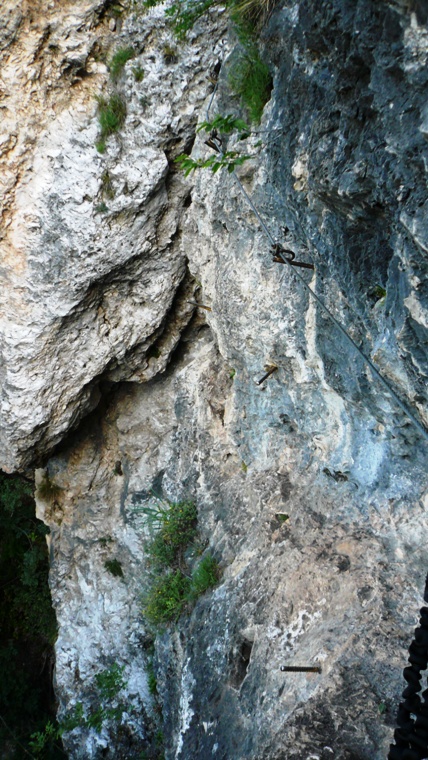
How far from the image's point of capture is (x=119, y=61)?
493 cm

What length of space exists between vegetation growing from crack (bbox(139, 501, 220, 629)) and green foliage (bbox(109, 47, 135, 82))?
13.3 feet

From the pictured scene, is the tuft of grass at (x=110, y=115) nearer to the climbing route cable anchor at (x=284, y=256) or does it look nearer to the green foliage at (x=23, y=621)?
the climbing route cable anchor at (x=284, y=256)

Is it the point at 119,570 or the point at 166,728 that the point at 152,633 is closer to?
the point at 119,570

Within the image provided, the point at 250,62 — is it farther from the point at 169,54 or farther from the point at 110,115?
the point at 110,115

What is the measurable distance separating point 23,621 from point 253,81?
9294 mm

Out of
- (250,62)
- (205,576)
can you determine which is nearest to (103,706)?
(205,576)

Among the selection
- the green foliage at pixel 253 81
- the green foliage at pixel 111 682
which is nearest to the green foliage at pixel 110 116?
the green foliage at pixel 253 81

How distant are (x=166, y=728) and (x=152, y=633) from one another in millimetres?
1244

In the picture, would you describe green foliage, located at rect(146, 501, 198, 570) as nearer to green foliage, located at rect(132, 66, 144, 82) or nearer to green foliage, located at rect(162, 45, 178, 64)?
green foliage, located at rect(132, 66, 144, 82)

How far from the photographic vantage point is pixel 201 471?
19.7ft

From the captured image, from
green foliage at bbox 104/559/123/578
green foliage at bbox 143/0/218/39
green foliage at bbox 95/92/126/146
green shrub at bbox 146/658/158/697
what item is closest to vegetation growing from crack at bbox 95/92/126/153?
green foliage at bbox 95/92/126/146

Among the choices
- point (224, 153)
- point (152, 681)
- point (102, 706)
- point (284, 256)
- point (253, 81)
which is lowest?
point (102, 706)

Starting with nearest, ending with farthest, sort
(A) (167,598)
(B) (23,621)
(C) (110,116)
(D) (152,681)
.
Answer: (C) (110,116)
(A) (167,598)
(D) (152,681)
(B) (23,621)

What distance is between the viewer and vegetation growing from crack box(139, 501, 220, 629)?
18.9ft
